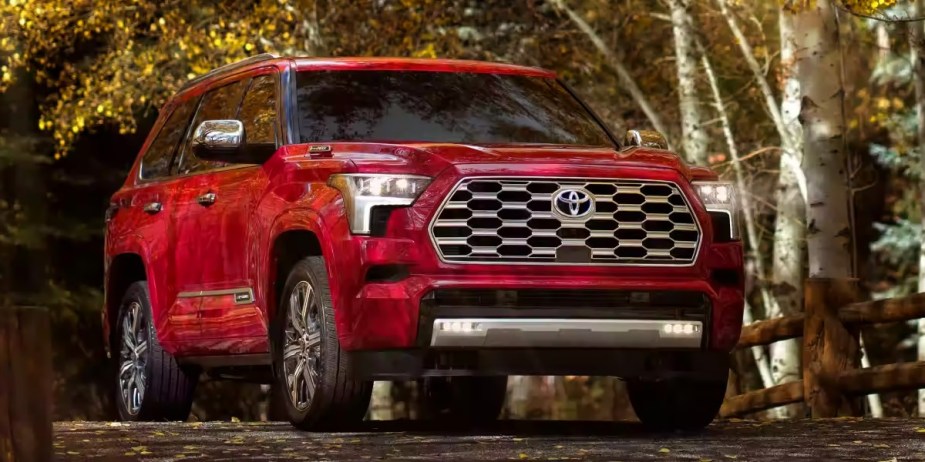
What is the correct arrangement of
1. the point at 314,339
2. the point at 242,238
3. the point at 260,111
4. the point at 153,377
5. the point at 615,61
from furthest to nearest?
the point at 615,61 → the point at 153,377 → the point at 260,111 → the point at 242,238 → the point at 314,339

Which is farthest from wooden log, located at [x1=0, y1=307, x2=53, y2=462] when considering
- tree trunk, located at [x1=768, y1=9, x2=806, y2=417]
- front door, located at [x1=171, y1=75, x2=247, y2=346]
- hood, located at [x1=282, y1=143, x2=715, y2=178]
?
tree trunk, located at [x1=768, y1=9, x2=806, y2=417]

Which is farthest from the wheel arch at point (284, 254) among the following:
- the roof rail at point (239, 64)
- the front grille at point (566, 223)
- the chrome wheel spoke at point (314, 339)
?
the roof rail at point (239, 64)

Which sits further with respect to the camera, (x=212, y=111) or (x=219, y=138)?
(x=212, y=111)

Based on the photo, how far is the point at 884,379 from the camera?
1244cm

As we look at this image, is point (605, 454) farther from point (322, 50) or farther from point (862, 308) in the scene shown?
point (322, 50)

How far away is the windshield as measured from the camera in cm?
1017

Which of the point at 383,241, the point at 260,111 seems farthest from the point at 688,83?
the point at 383,241

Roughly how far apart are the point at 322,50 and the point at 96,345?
34.0 feet

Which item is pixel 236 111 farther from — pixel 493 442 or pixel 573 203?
pixel 493 442

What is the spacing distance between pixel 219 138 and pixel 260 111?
794 millimetres

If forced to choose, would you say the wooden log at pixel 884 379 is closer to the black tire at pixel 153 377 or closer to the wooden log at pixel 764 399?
→ the wooden log at pixel 764 399

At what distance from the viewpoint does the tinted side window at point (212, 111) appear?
11125 mm

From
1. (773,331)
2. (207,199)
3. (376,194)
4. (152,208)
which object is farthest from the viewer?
(773,331)

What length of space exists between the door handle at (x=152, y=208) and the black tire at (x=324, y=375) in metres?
1.98
